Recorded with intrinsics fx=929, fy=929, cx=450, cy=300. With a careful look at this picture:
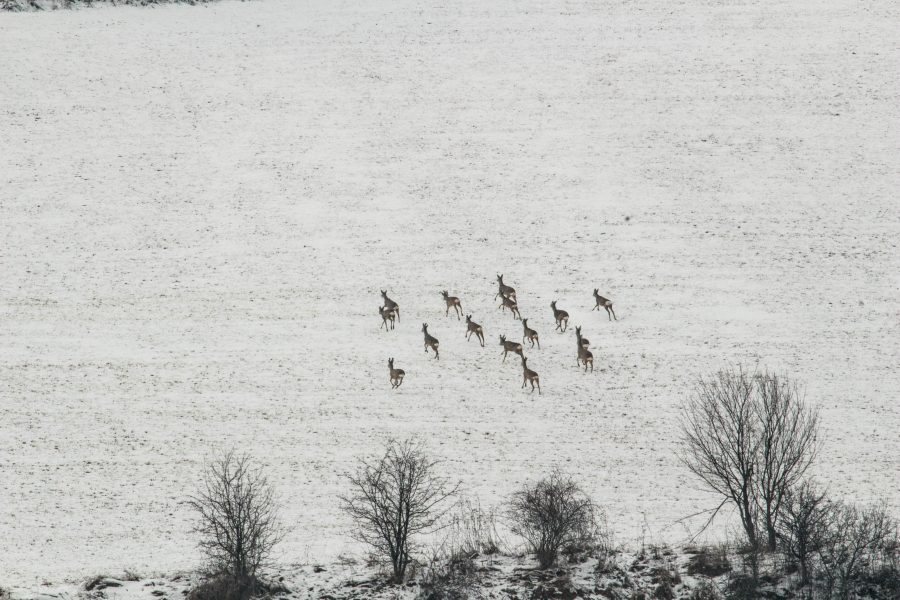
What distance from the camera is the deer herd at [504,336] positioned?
28.2 metres

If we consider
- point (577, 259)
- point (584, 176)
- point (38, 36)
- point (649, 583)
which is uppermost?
point (38, 36)

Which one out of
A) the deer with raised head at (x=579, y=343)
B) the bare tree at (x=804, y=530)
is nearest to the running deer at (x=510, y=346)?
the deer with raised head at (x=579, y=343)

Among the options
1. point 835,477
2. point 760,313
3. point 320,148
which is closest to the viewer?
point 835,477

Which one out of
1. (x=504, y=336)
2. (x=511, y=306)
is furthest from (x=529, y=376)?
(x=511, y=306)

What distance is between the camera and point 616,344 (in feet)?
100

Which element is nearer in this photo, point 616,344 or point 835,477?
point 835,477

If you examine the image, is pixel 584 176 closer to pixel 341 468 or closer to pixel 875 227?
pixel 875 227

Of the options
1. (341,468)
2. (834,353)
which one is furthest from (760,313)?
(341,468)

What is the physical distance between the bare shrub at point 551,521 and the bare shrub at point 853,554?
4732mm

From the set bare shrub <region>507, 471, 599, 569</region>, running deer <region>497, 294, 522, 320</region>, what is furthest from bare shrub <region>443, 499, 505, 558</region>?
running deer <region>497, 294, 522, 320</region>

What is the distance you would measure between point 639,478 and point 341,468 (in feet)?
25.5

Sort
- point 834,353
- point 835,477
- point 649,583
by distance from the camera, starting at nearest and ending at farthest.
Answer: point 649,583
point 835,477
point 834,353

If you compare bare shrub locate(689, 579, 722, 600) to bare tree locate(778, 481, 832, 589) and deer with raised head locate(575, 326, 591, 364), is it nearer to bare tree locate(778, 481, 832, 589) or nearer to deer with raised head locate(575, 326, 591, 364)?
bare tree locate(778, 481, 832, 589)

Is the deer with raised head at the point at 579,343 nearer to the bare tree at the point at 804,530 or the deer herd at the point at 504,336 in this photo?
the deer herd at the point at 504,336
